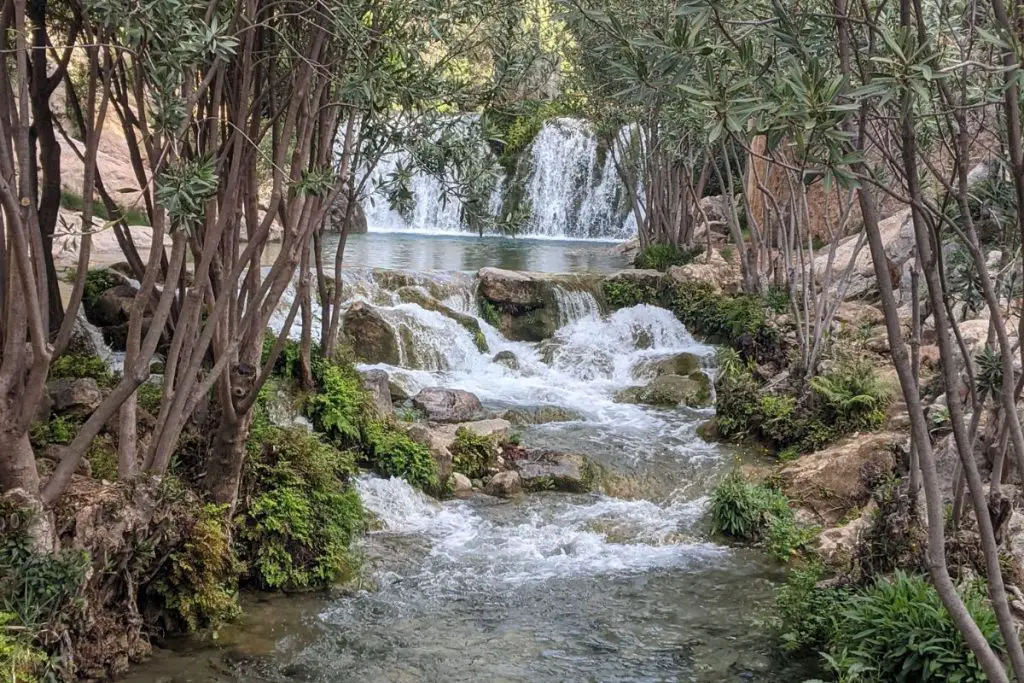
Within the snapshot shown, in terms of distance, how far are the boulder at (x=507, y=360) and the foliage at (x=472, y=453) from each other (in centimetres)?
468

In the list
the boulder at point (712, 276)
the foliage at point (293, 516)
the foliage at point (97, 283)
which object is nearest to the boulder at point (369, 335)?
the foliage at point (97, 283)

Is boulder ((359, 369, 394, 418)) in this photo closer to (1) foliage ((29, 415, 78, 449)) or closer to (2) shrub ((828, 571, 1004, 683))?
(1) foliage ((29, 415, 78, 449))

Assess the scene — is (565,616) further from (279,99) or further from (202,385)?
(279,99)

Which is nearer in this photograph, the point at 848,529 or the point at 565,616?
the point at 565,616

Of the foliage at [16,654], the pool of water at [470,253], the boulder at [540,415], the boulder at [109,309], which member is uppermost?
the pool of water at [470,253]

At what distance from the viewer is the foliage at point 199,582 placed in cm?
616

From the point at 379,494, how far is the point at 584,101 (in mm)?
13261

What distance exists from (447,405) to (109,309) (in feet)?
14.5

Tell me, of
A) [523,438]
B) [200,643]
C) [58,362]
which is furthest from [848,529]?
[58,362]

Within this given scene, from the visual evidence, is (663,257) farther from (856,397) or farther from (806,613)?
(806,613)

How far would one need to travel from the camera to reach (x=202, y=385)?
6.34 m

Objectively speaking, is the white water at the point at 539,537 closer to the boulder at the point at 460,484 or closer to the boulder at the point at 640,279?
the boulder at the point at 460,484

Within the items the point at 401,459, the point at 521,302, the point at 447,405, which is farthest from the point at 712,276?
the point at 401,459

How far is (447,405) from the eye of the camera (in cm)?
1258
